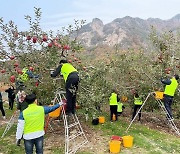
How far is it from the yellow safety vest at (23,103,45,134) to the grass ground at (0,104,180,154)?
2597mm

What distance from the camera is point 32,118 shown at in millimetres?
7668

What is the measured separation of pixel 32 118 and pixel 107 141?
13.6 ft

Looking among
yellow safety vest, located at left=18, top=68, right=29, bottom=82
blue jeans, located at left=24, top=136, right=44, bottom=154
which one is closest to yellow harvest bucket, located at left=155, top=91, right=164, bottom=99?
yellow safety vest, located at left=18, top=68, right=29, bottom=82

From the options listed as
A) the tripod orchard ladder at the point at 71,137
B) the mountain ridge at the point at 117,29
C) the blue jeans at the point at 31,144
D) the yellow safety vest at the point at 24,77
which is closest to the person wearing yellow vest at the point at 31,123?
the blue jeans at the point at 31,144

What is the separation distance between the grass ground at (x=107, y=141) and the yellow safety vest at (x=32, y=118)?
260 cm

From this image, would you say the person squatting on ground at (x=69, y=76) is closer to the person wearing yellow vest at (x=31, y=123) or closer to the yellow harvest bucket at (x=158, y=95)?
the person wearing yellow vest at (x=31, y=123)

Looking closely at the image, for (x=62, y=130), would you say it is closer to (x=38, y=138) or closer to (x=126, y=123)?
(x=126, y=123)

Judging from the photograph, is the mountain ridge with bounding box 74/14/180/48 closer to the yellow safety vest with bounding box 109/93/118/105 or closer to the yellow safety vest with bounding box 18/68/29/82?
the yellow safety vest with bounding box 109/93/118/105

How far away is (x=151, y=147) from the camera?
10836mm

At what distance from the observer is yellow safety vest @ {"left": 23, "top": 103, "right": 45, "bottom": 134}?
7.65 meters

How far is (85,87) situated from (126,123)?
3574 millimetres

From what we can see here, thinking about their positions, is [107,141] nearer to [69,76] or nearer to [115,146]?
[115,146]

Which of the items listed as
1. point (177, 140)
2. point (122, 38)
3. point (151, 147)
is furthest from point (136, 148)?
point (122, 38)

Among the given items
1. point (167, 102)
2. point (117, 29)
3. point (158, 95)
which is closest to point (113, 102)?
point (158, 95)
